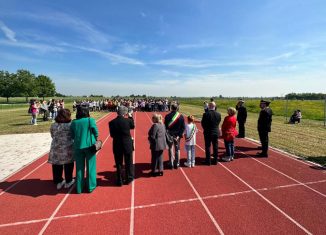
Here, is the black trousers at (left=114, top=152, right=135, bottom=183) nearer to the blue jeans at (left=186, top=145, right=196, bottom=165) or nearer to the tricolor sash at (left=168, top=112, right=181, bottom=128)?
the tricolor sash at (left=168, top=112, right=181, bottom=128)

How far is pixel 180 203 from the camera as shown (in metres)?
5.01

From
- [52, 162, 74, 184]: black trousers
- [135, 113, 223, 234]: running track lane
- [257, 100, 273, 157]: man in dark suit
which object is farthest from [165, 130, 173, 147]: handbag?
[257, 100, 273, 157]: man in dark suit

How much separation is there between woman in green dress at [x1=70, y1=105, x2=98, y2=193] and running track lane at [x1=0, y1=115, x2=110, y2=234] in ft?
1.99

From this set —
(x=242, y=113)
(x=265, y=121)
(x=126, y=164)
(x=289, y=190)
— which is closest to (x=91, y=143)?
(x=126, y=164)

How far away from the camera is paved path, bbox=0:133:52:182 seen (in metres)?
7.74

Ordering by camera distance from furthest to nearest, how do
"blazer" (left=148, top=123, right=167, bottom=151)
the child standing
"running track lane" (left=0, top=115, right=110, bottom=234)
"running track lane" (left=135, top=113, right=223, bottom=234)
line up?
the child standing
"blazer" (left=148, top=123, right=167, bottom=151)
"running track lane" (left=0, top=115, right=110, bottom=234)
"running track lane" (left=135, top=113, right=223, bottom=234)

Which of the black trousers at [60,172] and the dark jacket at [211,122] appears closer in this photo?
the black trousers at [60,172]

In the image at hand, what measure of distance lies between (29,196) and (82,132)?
6.12ft

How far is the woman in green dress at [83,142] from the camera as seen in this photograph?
5.55 m

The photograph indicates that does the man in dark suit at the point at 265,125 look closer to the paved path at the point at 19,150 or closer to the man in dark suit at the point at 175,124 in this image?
the man in dark suit at the point at 175,124

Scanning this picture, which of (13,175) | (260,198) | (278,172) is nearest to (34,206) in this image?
(13,175)

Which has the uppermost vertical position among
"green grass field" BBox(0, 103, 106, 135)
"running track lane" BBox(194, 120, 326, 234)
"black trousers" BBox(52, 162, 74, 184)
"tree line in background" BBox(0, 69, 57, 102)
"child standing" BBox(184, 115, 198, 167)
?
"tree line in background" BBox(0, 69, 57, 102)

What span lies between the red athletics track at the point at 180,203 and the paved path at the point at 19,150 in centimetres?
73

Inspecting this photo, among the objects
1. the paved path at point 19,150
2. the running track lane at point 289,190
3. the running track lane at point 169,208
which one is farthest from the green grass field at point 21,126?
the running track lane at point 289,190
